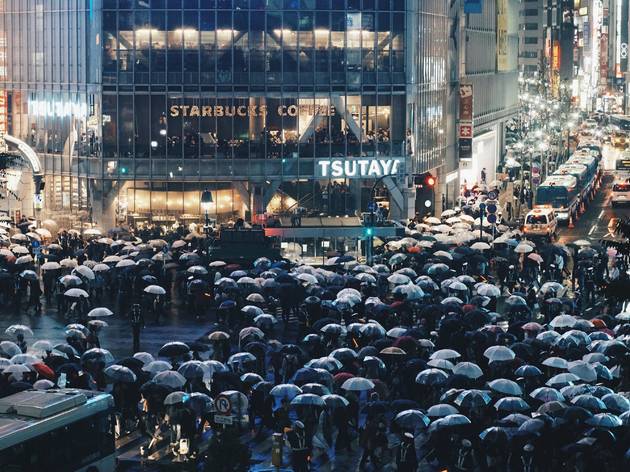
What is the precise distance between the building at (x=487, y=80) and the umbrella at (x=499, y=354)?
6283 centimetres

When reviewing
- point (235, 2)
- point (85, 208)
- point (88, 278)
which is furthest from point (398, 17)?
point (88, 278)

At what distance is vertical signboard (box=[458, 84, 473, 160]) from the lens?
9856 cm

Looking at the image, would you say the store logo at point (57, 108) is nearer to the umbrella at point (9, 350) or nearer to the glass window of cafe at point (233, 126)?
the glass window of cafe at point (233, 126)

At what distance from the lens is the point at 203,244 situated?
65.2 meters

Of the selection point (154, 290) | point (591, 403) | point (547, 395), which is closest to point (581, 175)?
point (154, 290)

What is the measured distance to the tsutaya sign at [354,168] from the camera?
8100cm

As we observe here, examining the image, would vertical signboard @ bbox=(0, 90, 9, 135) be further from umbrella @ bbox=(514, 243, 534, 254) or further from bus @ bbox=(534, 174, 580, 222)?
umbrella @ bbox=(514, 243, 534, 254)

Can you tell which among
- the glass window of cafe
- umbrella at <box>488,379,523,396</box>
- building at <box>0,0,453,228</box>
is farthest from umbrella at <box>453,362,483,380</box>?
the glass window of cafe

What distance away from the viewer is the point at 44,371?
113 feet

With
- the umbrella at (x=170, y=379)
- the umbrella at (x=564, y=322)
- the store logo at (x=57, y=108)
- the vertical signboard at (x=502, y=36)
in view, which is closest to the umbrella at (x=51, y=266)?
the umbrella at (x=564, y=322)

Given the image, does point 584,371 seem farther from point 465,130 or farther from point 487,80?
point 487,80

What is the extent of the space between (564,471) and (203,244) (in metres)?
37.7

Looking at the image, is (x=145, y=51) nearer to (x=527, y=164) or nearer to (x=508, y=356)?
(x=508, y=356)

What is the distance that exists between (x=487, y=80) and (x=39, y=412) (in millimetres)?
98371
